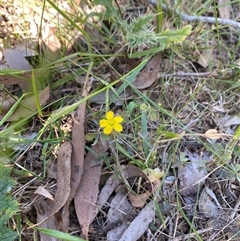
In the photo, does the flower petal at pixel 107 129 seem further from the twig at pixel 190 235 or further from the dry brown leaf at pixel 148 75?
the twig at pixel 190 235

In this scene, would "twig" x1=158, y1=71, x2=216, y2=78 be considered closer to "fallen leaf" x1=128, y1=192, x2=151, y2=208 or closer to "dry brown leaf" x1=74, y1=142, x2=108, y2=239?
"dry brown leaf" x1=74, y1=142, x2=108, y2=239

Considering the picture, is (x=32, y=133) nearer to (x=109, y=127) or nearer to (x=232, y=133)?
(x=109, y=127)

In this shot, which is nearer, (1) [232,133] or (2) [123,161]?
(2) [123,161]

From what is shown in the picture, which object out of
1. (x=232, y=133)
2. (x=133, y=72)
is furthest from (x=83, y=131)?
(x=232, y=133)

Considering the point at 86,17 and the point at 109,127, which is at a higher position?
the point at 86,17

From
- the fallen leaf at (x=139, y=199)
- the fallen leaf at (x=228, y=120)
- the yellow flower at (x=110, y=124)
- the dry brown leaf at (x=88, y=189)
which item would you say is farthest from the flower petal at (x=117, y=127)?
the fallen leaf at (x=228, y=120)
